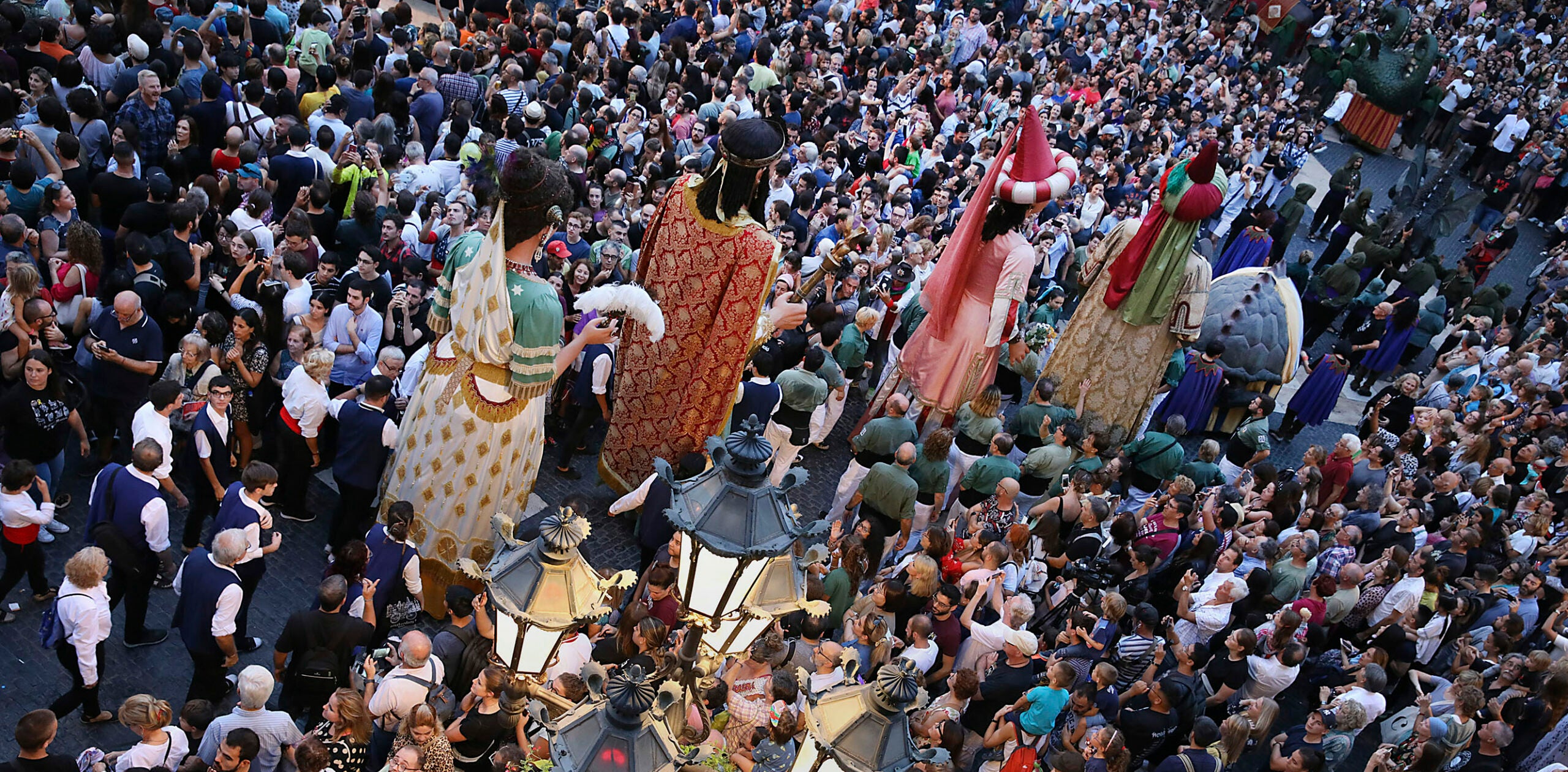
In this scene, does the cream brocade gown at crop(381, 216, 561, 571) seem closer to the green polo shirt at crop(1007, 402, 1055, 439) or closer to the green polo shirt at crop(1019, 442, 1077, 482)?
the green polo shirt at crop(1019, 442, 1077, 482)

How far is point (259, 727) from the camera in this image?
19.7ft

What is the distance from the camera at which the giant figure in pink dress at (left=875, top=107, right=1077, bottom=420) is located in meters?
9.56

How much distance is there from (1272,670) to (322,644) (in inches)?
224

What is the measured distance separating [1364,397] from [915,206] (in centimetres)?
571

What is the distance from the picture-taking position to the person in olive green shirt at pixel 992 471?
9070 millimetres

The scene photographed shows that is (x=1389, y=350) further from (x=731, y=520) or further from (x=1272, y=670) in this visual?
(x=731, y=520)

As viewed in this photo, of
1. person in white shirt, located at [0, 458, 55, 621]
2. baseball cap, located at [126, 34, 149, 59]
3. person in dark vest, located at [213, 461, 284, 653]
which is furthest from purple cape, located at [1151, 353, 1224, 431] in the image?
baseball cap, located at [126, 34, 149, 59]

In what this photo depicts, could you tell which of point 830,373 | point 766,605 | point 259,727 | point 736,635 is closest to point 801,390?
point 830,373

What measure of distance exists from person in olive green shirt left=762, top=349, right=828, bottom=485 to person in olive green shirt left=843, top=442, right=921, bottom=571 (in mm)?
727

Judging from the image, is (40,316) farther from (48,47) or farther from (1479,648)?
(1479,648)

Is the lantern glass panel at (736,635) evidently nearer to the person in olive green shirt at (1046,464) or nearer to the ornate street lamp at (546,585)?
the ornate street lamp at (546,585)

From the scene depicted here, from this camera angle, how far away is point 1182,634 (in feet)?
27.8

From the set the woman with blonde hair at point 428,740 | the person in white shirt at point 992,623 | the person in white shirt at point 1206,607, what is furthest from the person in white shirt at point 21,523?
the person in white shirt at point 1206,607

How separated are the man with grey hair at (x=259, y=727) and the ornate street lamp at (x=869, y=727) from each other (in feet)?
10.4
